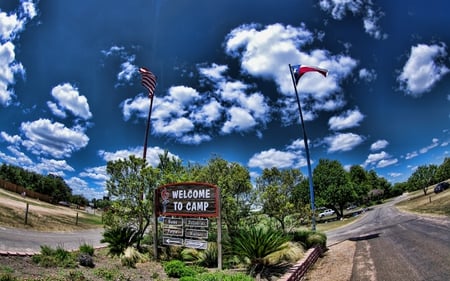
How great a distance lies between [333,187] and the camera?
4719 centimetres

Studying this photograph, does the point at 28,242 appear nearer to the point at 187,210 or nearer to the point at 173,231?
the point at 173,231

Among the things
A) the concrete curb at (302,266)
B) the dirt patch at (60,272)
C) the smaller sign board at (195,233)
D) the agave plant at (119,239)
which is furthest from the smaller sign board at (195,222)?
the concrete curb at (302,266)

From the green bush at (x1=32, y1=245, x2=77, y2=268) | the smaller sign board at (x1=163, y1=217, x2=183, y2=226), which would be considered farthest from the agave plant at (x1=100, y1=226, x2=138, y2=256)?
the green bush at (x1=32, y1=245, x2=77, y2=268)

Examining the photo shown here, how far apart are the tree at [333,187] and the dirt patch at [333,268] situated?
36.1m

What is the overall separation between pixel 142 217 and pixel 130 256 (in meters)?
2.50

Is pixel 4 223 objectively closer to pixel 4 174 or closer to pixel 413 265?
pixel 413 265

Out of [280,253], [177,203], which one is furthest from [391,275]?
[177,203]

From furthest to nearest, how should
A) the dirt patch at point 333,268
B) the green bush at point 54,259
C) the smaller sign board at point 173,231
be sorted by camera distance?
the smaller sign board at point 173,231
the dirt patch at point 333,268
the green bush at point 54,259

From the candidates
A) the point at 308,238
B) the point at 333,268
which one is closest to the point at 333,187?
the point at 308,238

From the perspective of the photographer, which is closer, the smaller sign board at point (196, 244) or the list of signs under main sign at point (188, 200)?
the smaller sign board at point (196, 244)

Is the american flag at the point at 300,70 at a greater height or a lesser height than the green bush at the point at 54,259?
greater

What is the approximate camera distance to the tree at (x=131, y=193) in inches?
504

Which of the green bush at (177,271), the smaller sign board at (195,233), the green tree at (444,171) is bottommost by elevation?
the green bush at (177,271)

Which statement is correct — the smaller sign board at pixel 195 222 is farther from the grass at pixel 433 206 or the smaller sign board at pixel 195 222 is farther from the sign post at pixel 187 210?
the grass at pixel 433 206
